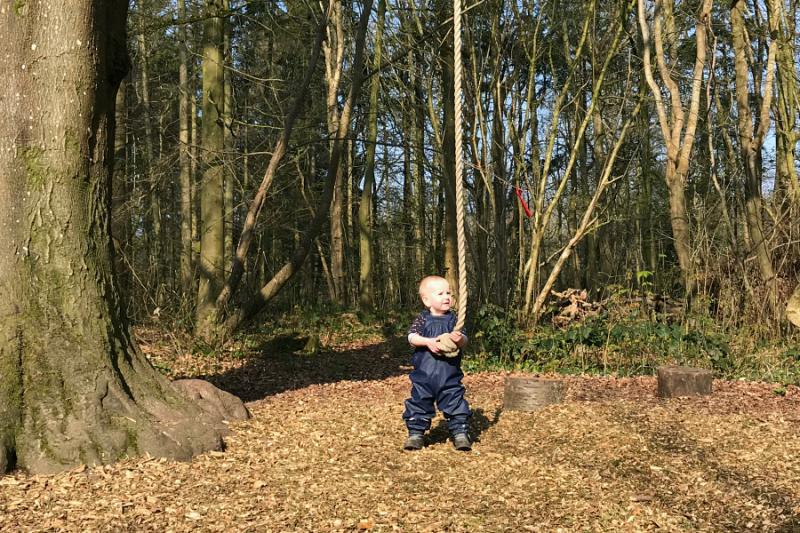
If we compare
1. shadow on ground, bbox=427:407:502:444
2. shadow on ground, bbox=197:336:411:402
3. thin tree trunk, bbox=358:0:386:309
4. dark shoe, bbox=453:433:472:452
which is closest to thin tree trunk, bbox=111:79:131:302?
shadow on ground, bbox=197:336:411:402

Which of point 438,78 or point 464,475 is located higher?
point 438,78

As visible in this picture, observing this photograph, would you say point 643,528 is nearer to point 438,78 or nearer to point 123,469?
point 123,469

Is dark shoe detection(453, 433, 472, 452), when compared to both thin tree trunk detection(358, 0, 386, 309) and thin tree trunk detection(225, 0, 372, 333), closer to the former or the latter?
thin tree trunk detection(225, 0, 372, 333)

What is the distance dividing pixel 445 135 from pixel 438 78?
8.61 feet

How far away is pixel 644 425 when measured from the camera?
5.13m

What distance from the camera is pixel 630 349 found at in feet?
27.3

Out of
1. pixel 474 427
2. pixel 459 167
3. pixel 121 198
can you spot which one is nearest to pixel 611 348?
pixel 474 427

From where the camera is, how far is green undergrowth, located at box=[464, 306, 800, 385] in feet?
25.6

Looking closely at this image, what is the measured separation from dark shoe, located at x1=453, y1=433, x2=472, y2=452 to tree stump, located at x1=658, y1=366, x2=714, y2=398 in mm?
2589

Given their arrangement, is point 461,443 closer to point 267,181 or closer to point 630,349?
point 630,349

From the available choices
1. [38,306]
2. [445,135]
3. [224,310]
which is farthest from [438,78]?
[38,306]

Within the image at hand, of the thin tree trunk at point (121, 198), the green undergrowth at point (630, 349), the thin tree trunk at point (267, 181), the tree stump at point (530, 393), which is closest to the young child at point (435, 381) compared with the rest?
the tree stump at point (530, 393)

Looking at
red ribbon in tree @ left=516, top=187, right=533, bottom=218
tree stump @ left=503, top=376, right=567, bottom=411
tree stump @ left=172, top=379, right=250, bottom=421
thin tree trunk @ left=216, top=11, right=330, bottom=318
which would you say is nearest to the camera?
tree stump @ left=172, top=379, right=250, bottom=421

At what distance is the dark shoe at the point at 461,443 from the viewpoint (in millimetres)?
4504
